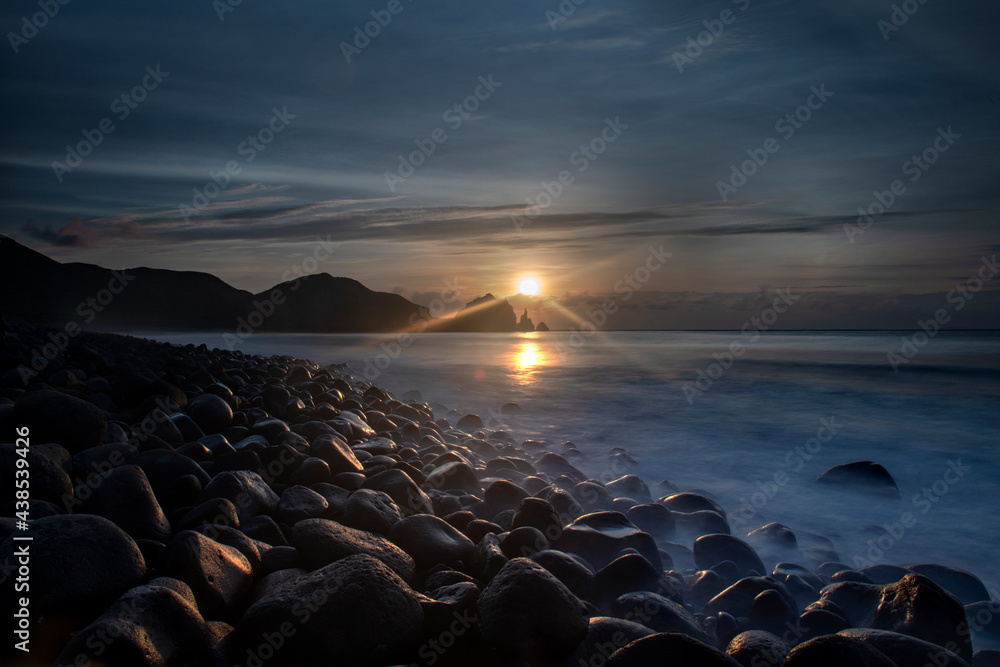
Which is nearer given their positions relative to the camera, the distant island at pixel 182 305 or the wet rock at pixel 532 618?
the wet rock at pixel 532 618

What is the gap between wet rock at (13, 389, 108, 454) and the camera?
3.79 meters

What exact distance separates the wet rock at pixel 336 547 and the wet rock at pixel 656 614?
4.27 ft

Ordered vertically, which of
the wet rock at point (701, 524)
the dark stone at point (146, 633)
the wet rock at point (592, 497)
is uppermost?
the wet rock at point (592, 497)

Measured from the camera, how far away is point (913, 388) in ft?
61.2

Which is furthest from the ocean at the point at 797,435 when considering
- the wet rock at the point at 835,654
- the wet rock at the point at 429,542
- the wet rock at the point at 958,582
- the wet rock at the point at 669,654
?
the wet rock at the point at 669,654

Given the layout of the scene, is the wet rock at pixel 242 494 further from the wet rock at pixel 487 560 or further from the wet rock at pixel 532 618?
the wet rock at pixel 532 618

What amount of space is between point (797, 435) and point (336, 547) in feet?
37.2

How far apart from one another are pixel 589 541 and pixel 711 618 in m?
0.97

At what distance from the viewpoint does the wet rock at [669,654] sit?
2102 millimetres

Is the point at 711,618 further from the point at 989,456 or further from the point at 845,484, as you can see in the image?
the point at 989,456

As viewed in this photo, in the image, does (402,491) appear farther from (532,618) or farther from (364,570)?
(532,618)

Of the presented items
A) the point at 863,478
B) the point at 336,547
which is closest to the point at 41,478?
the point at 336,547

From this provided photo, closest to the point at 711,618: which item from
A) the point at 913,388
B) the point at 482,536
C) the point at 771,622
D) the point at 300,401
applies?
the point at 771,622

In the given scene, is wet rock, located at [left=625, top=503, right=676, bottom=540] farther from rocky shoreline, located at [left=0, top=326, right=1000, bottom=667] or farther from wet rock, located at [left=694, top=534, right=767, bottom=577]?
wet rock, located at [left=694, top=534, right=767, bottom=577]
